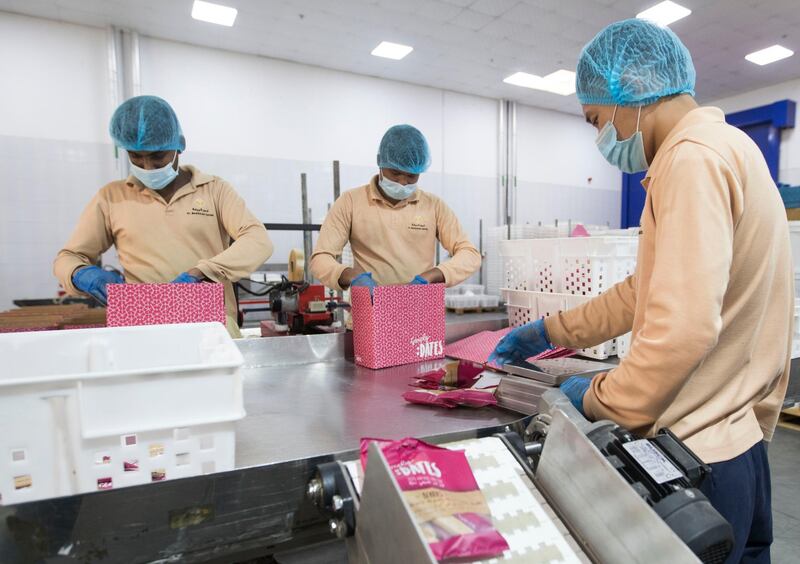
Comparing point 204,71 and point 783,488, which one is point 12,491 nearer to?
point 783,488

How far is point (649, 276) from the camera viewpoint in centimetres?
88

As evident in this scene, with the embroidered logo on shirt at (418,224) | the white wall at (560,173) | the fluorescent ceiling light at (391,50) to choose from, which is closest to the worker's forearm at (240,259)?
the embroidered logo on shirt at (418,224)

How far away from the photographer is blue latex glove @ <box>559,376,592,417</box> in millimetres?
919

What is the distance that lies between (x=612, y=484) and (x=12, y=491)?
824 mm

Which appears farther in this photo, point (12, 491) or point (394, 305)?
point (394, 305)

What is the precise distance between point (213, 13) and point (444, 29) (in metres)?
2.26

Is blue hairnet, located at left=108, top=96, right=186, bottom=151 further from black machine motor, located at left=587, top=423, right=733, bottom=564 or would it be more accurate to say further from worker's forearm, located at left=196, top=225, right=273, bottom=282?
black machine motor, located at left=587, top=423, right=733, bottom=564

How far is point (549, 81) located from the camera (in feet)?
21.1

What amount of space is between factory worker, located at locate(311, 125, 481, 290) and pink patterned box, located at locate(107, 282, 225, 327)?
0.94 metres

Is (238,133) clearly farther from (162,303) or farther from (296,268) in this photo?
(162,303)

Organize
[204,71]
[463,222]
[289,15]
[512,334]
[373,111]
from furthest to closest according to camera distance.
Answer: [463,222], [373,111], [204,71], [289,15], [512,334]

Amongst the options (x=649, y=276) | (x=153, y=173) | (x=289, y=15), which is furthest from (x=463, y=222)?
(x=649, y=276)

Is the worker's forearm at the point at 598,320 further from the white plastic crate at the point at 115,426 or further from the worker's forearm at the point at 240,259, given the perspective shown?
the worker's forearm at the point at 240,259

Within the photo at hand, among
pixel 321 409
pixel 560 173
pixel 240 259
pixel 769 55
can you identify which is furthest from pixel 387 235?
pixel 560 173
